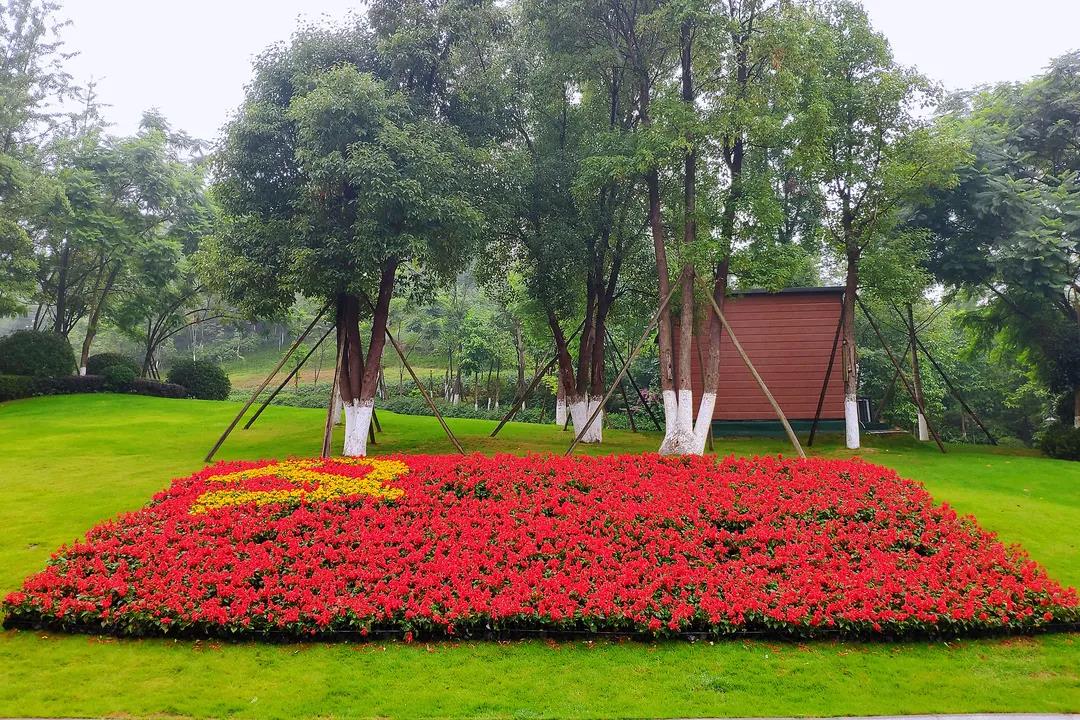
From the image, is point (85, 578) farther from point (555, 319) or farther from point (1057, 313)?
point (1057, 313)

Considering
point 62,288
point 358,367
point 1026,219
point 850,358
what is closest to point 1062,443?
point 850,358

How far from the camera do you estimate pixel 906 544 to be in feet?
26.5

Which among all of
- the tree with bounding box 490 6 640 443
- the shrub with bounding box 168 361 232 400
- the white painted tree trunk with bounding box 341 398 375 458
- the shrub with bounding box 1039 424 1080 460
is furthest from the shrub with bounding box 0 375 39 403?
the shrub with bounding box 1039 424 1080 460

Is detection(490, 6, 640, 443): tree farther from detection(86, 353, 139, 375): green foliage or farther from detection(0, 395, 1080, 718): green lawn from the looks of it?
detection(86, 353, 139, 375): green foliage

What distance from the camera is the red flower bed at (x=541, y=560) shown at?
6238 mm

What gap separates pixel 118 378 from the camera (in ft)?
81.4

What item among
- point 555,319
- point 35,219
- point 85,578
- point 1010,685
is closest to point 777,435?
point 555,319

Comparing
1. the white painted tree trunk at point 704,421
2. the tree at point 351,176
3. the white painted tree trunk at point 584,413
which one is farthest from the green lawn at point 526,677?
the white painted tree trunk at point 584,413

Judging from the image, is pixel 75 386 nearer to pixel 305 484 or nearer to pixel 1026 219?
pixel 305 484

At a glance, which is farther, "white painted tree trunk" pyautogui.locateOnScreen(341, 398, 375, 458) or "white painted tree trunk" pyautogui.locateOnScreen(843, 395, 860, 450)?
"white painted tree trunk" pyautogui.locateOnScreen(843, 395, 860, 450)

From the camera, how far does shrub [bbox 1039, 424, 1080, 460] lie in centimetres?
1503

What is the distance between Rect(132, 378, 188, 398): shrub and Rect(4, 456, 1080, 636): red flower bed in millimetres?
17613

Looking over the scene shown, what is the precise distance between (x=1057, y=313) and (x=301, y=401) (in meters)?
29.5

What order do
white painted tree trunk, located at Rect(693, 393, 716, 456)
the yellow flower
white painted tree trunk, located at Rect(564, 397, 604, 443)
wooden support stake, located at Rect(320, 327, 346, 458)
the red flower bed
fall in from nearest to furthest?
the red flower bed, the yellow flower, wooden support stake, located at Rect(320, 327, 346, 458), white painted tree trunk, located at Rect(693, 393, 716, 456), white painted tree trunk, located at Rect(564, 397, 604, 443)
